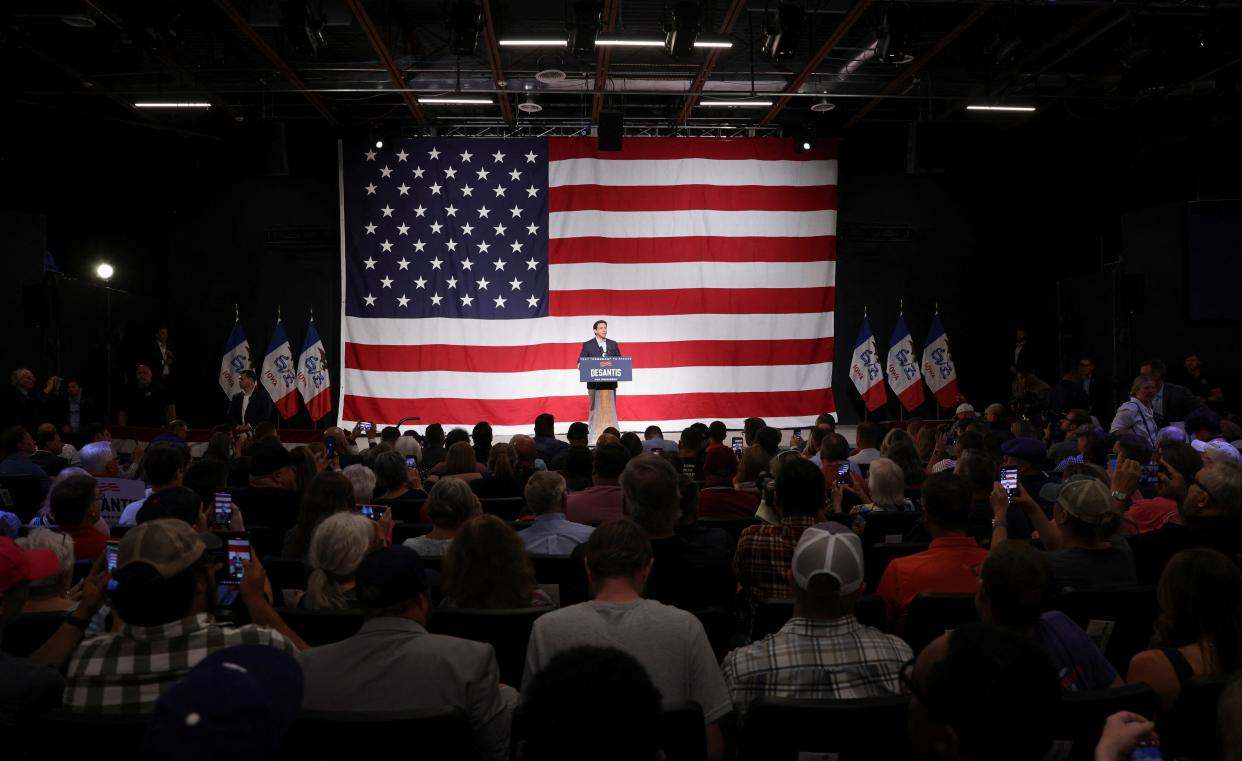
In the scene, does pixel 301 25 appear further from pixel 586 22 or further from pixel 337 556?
pixel 337 556

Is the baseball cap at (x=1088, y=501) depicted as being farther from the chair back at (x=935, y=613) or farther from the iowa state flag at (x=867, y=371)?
the iowa state flag at (x=867, y=371)

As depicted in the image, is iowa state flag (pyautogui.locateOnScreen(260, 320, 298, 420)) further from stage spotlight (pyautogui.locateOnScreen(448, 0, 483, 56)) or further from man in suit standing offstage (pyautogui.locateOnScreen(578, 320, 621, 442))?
stage spotlight (pyautogui.locateOnScreen(448, 0, 483, 56))

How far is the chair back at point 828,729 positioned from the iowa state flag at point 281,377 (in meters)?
11.6

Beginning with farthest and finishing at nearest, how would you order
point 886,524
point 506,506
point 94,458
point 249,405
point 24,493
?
1. point 249,405
2. point 94,458
3. point 24,493
4. point 506,506
5. point 886,524

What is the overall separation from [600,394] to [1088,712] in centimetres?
996

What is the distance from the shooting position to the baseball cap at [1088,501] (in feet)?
10.0

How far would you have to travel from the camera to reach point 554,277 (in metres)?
13.1

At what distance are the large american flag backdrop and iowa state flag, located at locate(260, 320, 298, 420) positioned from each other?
0.67m

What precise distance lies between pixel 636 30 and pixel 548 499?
8.06 m

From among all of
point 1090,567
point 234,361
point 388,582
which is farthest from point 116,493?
point 234,361

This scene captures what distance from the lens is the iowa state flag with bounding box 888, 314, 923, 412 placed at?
13289mm

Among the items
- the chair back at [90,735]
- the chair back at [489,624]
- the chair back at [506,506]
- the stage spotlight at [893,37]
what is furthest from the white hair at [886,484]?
the stage spotlight at [893,37]

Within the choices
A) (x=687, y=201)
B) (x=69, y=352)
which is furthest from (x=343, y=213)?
(x=687, y=201)

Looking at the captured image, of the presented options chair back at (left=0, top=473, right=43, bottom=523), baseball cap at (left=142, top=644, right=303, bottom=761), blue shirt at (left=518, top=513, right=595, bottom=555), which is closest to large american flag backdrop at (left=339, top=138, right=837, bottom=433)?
chair back at (left=0, top=473, right=43, bottom=523)
